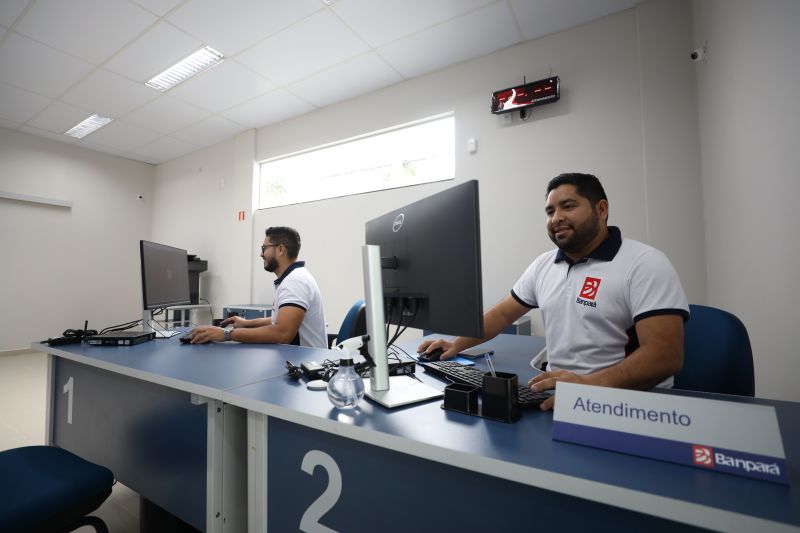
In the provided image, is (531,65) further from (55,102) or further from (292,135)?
(55,102)

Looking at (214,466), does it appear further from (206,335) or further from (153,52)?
(153,52)

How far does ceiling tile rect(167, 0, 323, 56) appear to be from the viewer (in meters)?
2.52

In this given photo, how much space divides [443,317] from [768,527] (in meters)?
0.56

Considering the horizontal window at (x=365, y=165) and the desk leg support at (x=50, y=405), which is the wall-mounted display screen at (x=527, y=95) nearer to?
the horizontal window at (x=365, y=165)

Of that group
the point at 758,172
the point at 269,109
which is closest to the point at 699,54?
the point at 758,172

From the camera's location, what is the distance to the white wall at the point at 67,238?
4.61 meters

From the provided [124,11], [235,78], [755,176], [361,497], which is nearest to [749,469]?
[361,497]

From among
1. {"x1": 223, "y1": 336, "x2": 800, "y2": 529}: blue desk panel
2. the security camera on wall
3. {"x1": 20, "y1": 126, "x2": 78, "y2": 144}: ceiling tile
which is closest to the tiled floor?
{"x1": 223, "y1": 336, "x2": 800, "y2": 529}: blue desk panel

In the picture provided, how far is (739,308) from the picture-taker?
1.76 m

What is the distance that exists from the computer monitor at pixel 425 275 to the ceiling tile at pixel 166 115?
412 centimetres

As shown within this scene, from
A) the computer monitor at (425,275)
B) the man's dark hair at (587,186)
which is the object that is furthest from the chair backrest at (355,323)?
the man's dark hair at (587,186)

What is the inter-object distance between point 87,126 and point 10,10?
226 cm

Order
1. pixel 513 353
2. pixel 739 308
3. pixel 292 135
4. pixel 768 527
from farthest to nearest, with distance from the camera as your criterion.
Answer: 1. pixel 292 135
2. pixel 739 308
3. pixel 513 353
4. pixel 768 527

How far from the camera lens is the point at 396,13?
2.60 meters
